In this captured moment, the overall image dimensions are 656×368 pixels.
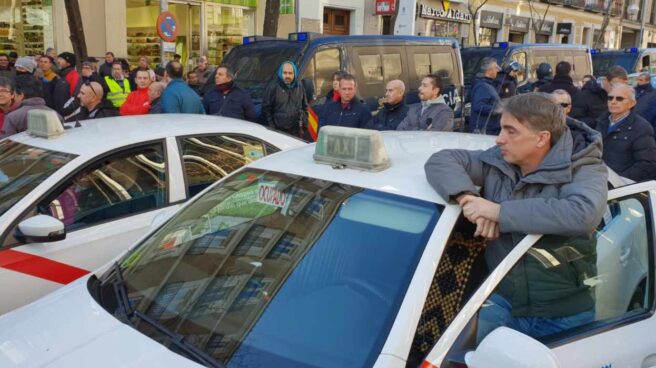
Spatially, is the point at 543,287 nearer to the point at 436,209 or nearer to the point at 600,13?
the point at 436,209

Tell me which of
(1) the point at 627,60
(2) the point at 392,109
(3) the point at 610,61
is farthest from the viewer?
(3) the point at 610,61

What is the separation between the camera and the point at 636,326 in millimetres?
2443

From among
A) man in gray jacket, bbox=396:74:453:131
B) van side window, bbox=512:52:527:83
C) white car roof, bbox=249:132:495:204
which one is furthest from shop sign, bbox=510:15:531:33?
white car roof, bbox=249:132:495:204

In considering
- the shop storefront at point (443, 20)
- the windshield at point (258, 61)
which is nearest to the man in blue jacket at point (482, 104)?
the windshield at point (258, 61)

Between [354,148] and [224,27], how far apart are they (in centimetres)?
1705

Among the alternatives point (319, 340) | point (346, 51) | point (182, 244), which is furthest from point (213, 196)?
point (346, 51)

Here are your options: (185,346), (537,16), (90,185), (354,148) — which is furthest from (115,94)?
(537,16)

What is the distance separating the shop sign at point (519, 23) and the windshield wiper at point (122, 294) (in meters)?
30.6

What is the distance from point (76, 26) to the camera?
1132cm

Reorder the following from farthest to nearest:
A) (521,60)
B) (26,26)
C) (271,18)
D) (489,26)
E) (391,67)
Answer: (489,26)
(26,26)
(521,60)
(271,18)
(391,67)

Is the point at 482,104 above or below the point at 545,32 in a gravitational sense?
below

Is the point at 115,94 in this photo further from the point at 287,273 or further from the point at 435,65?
the point at 287,273

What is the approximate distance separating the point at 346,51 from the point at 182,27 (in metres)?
9.93

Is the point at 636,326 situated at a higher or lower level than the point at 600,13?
lower
